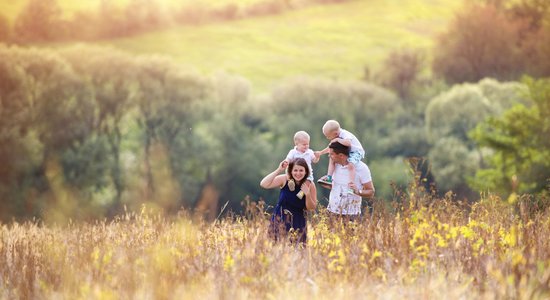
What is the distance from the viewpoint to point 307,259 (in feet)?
29.6

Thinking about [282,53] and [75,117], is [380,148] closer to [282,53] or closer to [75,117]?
[75,117]

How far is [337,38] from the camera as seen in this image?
102562mm

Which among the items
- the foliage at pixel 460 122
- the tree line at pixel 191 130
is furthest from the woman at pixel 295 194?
the foliage at pixel 460 122

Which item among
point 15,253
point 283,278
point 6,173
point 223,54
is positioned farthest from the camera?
point 223,54

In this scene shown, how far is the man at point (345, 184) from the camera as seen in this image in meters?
11.0

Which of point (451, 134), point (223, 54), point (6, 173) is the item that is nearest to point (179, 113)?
point (6, 173)

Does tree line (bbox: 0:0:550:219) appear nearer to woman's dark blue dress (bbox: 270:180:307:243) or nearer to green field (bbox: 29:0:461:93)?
green field (bbox: 29:0:461:93)

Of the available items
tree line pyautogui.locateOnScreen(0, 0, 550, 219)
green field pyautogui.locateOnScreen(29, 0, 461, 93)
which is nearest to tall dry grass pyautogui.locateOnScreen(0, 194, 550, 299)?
tree line pyautogui.locateOnScreen(0, 0, 550, 219)

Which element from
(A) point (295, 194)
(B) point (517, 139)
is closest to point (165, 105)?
(B) point (517, 139)

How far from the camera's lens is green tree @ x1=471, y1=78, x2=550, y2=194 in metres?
49.1

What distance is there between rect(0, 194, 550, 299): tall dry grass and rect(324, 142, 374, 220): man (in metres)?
0.45

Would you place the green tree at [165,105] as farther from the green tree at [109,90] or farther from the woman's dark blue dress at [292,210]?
the woman's dark blue dress at [292,210]

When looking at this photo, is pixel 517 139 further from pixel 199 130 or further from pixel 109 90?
pixel 109 90

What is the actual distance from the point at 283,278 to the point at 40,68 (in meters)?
48.2
